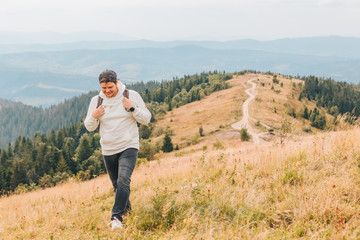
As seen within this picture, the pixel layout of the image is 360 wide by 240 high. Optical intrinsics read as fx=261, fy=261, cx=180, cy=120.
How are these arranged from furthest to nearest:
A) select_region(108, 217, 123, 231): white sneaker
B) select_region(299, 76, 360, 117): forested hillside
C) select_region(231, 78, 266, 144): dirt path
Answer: select_region(299, 76, 360, 117): forested hillside < select_region(231, 78, 266, 144): dirt path < select_region(108, 217, 123, 231): white sneaker

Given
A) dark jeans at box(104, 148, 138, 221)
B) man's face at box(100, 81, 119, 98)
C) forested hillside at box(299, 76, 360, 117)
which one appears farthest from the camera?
forested hillside at box(299, 76, 360, 117)

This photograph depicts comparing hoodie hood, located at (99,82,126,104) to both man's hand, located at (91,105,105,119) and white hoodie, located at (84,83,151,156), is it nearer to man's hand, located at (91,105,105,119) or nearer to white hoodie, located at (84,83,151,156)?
white hoodie, located at (84,83,151,156)

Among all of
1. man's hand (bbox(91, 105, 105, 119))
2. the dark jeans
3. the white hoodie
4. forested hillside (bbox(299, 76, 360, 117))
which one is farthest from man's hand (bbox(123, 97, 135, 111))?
forested hillside (bbox(299, 76, 360, 117))

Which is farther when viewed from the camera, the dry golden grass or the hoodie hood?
the hoodie hood

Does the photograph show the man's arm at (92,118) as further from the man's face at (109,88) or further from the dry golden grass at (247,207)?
the dry golden grass at (247,207)

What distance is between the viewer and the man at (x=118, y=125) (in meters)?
4.64

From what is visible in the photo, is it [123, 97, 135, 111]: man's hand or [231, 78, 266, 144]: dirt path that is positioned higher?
[123, 97, 135, 111]: man's hand

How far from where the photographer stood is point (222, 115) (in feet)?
216

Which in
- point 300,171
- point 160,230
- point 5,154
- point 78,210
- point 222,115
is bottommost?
point 5,154

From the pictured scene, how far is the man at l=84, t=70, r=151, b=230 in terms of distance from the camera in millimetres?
4637

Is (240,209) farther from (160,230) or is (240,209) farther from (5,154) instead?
(5,154)

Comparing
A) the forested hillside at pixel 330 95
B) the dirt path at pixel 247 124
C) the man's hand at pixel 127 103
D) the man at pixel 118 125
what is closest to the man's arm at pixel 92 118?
the man at pixel 118 125

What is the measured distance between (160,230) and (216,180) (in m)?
2.19

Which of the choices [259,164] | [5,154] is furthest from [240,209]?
[5,154]
